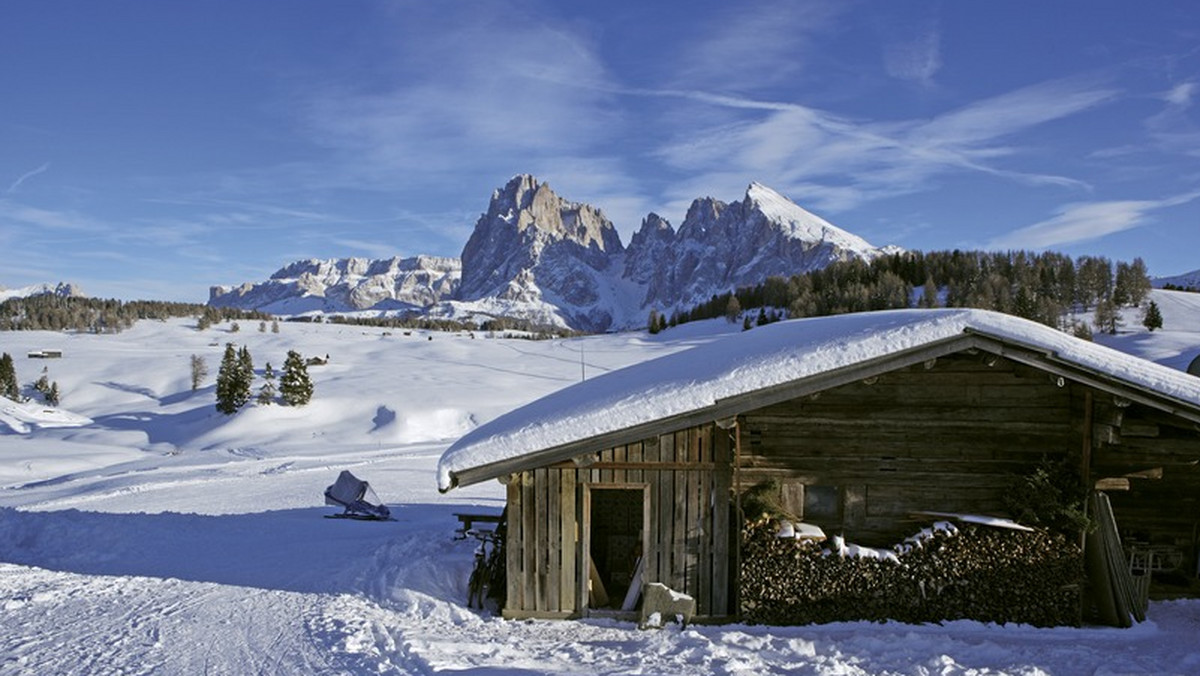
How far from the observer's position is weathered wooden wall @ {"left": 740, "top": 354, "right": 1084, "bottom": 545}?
454 inches

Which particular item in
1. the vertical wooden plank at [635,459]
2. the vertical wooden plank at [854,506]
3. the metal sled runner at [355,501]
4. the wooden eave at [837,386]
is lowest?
→ the metal sled runner at [355,501]

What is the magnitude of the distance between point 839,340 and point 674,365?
10.9 ft

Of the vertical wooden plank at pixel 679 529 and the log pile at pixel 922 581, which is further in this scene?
the vertical wooden plank at pixel 679 529

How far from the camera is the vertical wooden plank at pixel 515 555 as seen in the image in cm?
1145

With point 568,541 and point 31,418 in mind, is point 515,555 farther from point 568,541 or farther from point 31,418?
point 31,418

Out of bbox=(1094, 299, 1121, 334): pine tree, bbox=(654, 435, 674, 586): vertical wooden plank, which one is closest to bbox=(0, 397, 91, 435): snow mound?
bbox=(654, 435, 674, 586): vertical wooden plank

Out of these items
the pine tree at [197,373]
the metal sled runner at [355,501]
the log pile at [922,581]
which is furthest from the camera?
the pine tree at [197,373]

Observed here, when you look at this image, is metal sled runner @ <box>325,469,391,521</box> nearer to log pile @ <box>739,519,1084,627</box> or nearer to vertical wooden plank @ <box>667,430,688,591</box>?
vertical wooden plank @ <box>667,430,688,591</box>

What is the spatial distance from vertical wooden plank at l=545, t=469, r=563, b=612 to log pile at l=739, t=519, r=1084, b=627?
2.72 meters

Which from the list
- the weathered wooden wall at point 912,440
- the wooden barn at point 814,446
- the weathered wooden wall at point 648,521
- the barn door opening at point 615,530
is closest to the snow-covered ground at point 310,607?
the weathered wooden wall at point 648,521

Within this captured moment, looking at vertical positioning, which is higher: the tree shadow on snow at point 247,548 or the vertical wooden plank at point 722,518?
the vertical wooden plank at point 722,518

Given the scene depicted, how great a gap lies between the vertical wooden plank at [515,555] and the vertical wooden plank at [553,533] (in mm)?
401

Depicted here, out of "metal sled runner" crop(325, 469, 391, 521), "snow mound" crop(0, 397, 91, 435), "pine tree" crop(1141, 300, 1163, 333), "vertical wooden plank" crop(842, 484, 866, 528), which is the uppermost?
"pine tree" crop(1141, 300, 1163, 333)

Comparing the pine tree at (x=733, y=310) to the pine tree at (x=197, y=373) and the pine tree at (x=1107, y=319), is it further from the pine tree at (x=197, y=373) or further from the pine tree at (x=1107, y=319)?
the pine tree at (x=197, y=373)
